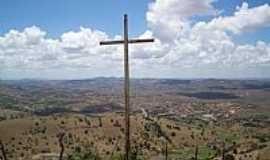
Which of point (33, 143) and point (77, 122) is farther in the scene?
point (77, 122)

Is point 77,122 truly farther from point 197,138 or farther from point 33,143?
point 197,138

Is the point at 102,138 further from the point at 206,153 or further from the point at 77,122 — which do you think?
the point at 206,153

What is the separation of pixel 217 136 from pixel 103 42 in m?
71.5

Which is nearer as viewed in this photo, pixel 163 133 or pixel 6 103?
pixel 163 133

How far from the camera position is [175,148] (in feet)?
207

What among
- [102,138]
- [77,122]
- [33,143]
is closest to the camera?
[33,143]

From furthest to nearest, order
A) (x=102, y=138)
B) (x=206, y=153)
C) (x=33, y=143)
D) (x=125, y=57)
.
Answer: (x=102, y=138)
(x=33, y=143)
(x=206, y=153)
(x=125, y=57)

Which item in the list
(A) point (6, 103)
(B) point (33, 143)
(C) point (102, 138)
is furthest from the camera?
(A) point (6, 103)

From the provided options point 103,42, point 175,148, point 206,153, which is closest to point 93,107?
point 175,148

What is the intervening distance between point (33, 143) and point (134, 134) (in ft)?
59.1

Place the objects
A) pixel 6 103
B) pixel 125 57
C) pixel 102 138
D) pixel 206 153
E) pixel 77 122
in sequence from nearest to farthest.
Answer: pixel 125 57
pixel 206 153
pixel 102 138
pixel 77 122
pixel 6 103

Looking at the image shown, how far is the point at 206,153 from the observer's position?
53.5 meters

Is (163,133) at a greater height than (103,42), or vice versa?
(103,42)

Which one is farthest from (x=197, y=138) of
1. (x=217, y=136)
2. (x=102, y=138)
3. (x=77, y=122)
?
(x=77, y=122)
